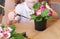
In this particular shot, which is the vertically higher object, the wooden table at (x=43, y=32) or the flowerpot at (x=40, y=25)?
the flowerpot at (x=40, y=25)

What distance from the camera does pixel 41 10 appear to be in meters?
1.28

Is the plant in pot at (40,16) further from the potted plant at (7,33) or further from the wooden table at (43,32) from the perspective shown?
the potted plant at (7,33)

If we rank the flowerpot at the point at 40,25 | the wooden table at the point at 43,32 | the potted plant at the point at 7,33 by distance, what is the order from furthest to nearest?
the flowerpot at the point at 40,25
the wooden table at the point at 43,32
the potted plant at the point at 7,33

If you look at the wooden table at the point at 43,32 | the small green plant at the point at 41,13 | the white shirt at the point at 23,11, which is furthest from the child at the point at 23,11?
the small green plant at the point at 41,13

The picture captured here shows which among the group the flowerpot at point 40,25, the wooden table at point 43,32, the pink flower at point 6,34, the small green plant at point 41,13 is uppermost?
the small green plant at point 41,13

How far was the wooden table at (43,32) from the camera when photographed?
1203mm

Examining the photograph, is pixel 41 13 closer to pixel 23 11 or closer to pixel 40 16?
pixel 40 16

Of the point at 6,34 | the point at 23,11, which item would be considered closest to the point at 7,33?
the point at 6,34

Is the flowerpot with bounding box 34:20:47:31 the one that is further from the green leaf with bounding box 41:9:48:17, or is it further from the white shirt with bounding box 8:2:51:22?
the white shirt with bounding box 8:2:51:22

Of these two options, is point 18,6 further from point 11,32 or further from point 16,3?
point 11,32

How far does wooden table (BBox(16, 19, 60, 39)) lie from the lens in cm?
120

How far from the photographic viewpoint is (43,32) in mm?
1279

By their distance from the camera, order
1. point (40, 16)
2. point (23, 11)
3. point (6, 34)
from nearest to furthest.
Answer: point (6, 34), point (40, 16), point (23, 11)

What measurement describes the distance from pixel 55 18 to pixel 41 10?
40 cm
